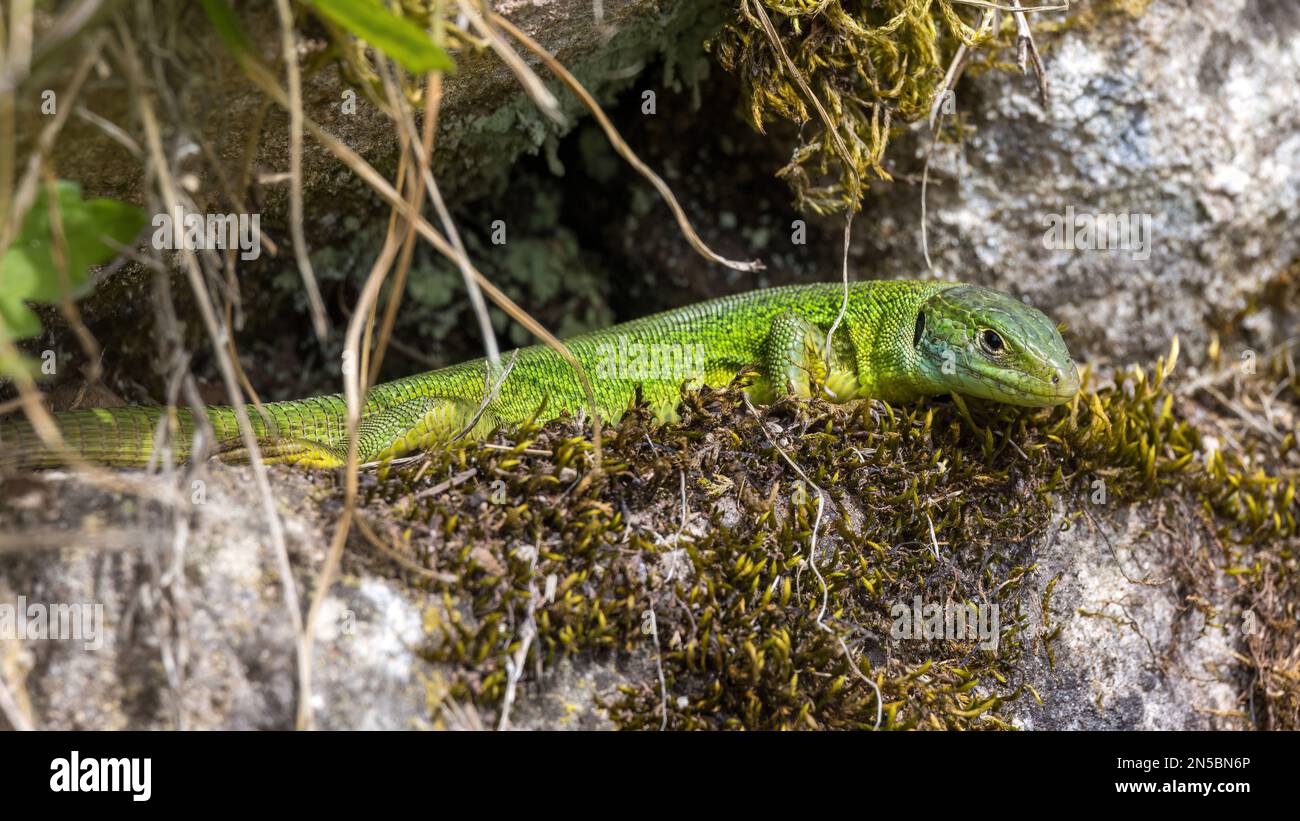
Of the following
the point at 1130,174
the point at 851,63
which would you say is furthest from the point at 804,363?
the point at 1130,174

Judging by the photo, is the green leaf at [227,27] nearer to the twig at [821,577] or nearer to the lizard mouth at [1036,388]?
the twig at [821,577]

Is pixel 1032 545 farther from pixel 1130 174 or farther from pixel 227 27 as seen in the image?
pixel 227 27

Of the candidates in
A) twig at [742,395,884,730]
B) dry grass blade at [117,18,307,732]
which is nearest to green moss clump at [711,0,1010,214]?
twig at [742,395,884,730]

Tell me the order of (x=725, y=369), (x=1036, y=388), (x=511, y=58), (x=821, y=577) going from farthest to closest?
(x=725, y=369) < (x=1036, y=388) < (x=821, y=577) < (x=511, y=58)

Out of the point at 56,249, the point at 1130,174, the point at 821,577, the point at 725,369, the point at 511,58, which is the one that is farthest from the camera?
the point at 1130,174

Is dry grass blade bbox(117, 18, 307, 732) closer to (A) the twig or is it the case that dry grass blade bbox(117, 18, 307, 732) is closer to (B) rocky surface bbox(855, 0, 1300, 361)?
(A) the twig

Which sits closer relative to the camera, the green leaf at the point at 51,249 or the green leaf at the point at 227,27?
the green leaf at the point at 51,249

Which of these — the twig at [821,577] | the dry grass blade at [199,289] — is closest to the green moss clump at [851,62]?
the twig at [821,577]
